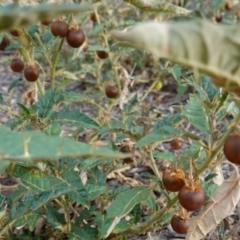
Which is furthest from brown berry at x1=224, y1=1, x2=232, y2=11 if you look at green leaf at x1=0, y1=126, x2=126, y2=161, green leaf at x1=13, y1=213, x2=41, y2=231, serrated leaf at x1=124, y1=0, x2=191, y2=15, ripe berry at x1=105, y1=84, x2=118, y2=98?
green leaf at x1=0, y1=126, x2=126, y2=161

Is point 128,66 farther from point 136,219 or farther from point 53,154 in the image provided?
point 53,154

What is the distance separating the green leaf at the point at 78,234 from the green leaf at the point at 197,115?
0.56 m

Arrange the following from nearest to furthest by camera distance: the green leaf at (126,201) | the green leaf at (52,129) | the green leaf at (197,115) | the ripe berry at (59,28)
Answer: the green leaf at (197,115), the green leaf at (126,201), the green leaf at (52,129), the ripe berry at (59,28)

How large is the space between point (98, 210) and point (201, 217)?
0.62m

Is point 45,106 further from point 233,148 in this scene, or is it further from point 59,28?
point 233,148

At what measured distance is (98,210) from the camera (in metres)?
1.93

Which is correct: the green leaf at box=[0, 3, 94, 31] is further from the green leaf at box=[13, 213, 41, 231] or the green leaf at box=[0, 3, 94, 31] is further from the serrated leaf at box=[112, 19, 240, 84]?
the green leaf at box=[13, 213, 41, 231]

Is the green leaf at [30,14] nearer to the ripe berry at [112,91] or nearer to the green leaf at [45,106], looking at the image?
the green leaf at [45,106]

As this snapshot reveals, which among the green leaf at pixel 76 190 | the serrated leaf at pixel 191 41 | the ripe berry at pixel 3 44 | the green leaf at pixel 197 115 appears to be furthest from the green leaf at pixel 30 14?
the ripe berry at pixel 3 44

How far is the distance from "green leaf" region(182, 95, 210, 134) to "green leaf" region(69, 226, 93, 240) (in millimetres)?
558

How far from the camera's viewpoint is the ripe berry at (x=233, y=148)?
41.1 inches

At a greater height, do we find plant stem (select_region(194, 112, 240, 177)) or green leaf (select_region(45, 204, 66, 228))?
plant stem (select_region(194, 112, 240, 177))

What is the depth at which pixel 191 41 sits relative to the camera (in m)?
0.69

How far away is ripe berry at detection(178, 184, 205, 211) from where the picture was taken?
1247 mm
